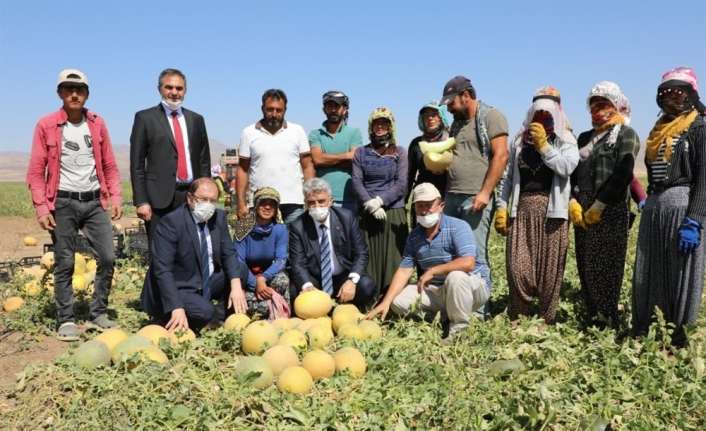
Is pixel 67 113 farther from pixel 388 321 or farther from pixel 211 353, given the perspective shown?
pixel 388 321

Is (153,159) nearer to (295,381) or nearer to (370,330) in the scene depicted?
(370,330)

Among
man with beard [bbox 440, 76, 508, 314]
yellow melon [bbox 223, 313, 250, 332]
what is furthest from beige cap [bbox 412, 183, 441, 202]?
yellow melon [bbox 223, 313, 250, 332]

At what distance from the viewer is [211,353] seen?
4.12 metres

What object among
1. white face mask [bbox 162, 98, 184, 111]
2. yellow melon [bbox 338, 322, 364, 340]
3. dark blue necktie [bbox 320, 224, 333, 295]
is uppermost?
white face mask [bbox 162, 98, 184, 111]

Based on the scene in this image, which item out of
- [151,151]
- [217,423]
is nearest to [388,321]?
[217,423]

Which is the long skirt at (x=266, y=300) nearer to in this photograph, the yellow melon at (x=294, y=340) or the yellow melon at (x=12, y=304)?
the yellow melon at (x=294, y=340)

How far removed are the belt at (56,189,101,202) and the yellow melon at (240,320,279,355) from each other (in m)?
2.04

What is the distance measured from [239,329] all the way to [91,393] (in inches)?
48.6

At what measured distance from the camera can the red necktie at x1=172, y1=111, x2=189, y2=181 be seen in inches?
207

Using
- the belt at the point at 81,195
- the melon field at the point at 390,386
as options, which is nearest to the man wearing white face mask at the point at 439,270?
the melon field at the point at 390,386

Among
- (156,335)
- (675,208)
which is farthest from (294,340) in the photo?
(675,208)

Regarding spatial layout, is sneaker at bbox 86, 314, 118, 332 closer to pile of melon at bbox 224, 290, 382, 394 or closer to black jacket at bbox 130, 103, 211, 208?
black jacket at bbox 130, 103, 211, 208

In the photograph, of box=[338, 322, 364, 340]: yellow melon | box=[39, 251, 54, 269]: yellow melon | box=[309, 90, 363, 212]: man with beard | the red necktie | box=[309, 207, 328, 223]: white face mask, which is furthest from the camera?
box=[39, 251, 54, 269]: yellow melon

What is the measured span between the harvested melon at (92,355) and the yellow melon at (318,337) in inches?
54.6
